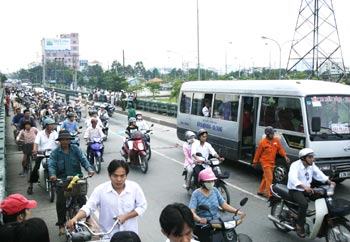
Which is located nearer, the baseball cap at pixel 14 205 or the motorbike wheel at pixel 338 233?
the baseball cap at pixel 14 205

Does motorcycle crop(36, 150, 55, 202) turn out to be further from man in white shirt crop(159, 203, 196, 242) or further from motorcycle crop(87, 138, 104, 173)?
man in white shirt crop(159, 203, 196, 242)

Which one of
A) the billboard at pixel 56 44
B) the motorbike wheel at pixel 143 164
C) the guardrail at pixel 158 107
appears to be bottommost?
the motorbike wheel at pixel 143 164

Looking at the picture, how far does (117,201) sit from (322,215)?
3.17m

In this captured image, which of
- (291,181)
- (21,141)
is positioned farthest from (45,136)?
(291,181)

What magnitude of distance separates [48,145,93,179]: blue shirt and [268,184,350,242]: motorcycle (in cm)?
312

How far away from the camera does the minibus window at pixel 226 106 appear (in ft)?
41.4

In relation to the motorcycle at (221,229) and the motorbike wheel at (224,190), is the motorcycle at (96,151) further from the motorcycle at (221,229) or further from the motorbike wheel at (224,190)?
the motorcycle at (221,229)

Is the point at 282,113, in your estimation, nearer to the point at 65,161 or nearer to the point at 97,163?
the point at 97,163

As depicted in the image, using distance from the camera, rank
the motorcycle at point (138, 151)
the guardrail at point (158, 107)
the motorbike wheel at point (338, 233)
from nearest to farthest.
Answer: the motorbike wheel at point (338, 233) < the motorcycle at point (138, 151) < the guardrail at point (158, 107)

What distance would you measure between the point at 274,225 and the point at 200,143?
90.0 inches

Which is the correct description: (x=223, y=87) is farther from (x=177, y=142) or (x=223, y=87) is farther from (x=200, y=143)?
(x=177, y=142)

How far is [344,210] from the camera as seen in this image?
242 inches

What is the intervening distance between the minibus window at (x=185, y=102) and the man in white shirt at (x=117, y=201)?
1108 cm

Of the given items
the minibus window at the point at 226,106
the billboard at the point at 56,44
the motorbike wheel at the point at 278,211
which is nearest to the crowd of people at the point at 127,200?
the motorbike wheel at the point at 278,211
